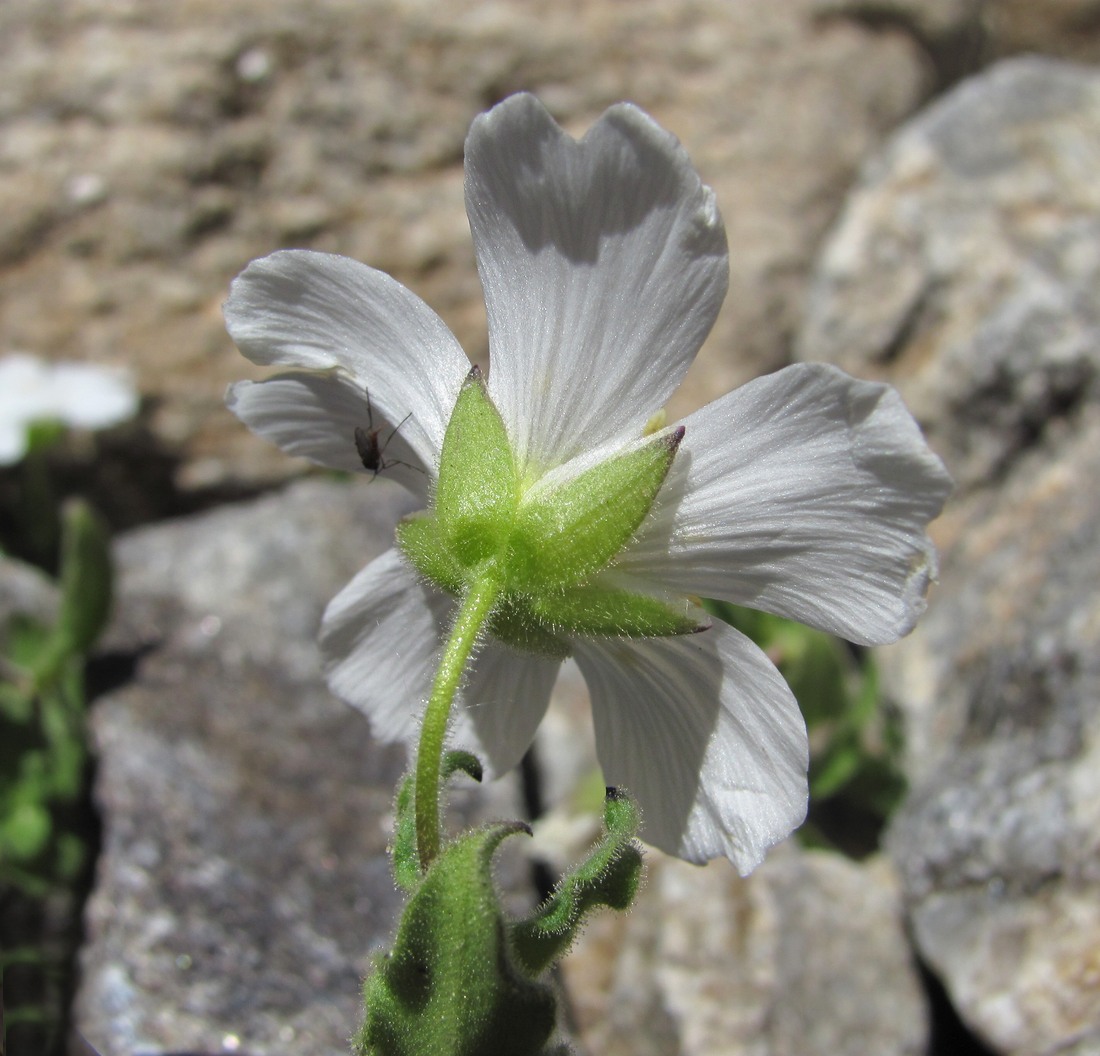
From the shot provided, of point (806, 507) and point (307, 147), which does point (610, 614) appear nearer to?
point (806, 507)

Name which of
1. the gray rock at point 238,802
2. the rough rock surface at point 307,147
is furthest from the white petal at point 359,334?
the rough rock surface at point 307,147

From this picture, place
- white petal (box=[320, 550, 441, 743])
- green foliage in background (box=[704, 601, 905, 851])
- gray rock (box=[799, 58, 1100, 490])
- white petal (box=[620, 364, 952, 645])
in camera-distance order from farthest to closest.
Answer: gray rock (box=[799, 58, 1100, 490]), green foliage in background (box=[704, 601, 905, 851]), white petal (box=[320, 550, 441, 743]), white petal (box=[620, 364, 952, 645])

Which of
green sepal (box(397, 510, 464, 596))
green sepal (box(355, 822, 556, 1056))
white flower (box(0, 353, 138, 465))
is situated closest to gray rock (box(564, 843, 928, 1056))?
green sepal (box(355, 822, 556, 1056))

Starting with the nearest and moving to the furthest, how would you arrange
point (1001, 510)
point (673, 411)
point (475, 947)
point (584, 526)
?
point (475, 947) < point (584, 526) < point (1001, 510) < point (673, 411)

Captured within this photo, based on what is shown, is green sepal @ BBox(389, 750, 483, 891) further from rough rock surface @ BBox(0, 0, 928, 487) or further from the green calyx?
rough rock surface @ BBox(0, 0, 928, 487)

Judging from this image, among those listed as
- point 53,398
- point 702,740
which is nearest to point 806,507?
point 702,740

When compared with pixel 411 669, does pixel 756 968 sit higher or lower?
lower
